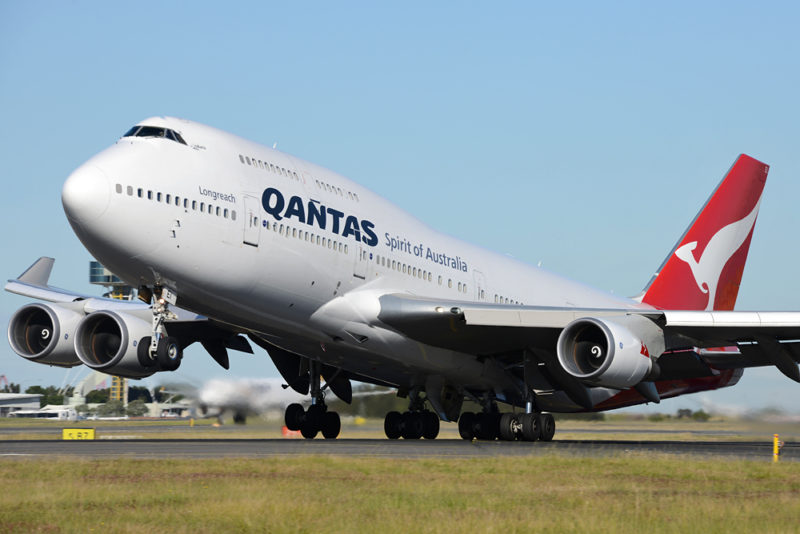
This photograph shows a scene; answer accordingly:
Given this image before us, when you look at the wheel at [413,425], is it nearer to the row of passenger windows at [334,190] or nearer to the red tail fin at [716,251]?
the row of passenger windows at [334,190]

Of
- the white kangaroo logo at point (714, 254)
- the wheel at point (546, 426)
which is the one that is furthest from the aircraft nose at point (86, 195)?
the white kangaroo logo at point (714, 254)

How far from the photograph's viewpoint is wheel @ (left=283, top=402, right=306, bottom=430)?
27.9 meters

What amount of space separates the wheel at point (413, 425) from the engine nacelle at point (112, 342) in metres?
7.41

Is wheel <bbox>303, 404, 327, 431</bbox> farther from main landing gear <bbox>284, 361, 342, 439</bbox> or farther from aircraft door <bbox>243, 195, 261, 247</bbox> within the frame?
aircraft door <bbox>243, 195, 261, 247</bbox>

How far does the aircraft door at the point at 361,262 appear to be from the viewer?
23.5 metres

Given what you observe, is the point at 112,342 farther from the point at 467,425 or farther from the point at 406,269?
the point at 467,425

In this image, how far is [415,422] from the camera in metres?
28.7

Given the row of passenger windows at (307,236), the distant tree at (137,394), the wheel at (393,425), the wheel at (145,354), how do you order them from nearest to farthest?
1. the wheel at (145,354)
2. the row of passenger windows at (307,236)
3. the wheel at (393,425)
4. the distant tree at (137,394)

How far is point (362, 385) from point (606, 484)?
56.2 ft

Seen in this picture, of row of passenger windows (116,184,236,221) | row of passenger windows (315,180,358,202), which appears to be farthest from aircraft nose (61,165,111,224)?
row of passenger windows (315,180,358,202)

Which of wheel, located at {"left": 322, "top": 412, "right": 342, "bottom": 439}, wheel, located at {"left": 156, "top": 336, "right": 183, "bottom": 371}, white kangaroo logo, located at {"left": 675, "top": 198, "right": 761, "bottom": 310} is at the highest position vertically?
white kangaroo logo, located at {"left": 675, "top": 198, "right": 761, "bottom": 310}

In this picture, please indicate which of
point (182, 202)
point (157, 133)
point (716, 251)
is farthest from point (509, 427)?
point (716, 251)

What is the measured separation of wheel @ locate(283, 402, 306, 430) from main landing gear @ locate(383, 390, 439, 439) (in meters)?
2.73

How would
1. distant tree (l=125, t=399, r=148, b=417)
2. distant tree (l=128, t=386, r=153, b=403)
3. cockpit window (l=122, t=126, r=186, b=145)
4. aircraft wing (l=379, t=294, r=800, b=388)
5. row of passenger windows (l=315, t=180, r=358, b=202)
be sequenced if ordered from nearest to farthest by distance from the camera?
1. cockpit window (l=122, t=126, r=186, b=145)
2. aircraft wing (l=379, t=294, r=800, b=388)
3. row of passenger windows (l=315, t=180, r=358, b=202)
4. distant tree (l=125, t=399, r=148, b=417)
5. distant tree (l=128, t=386, r=153, b=403)
